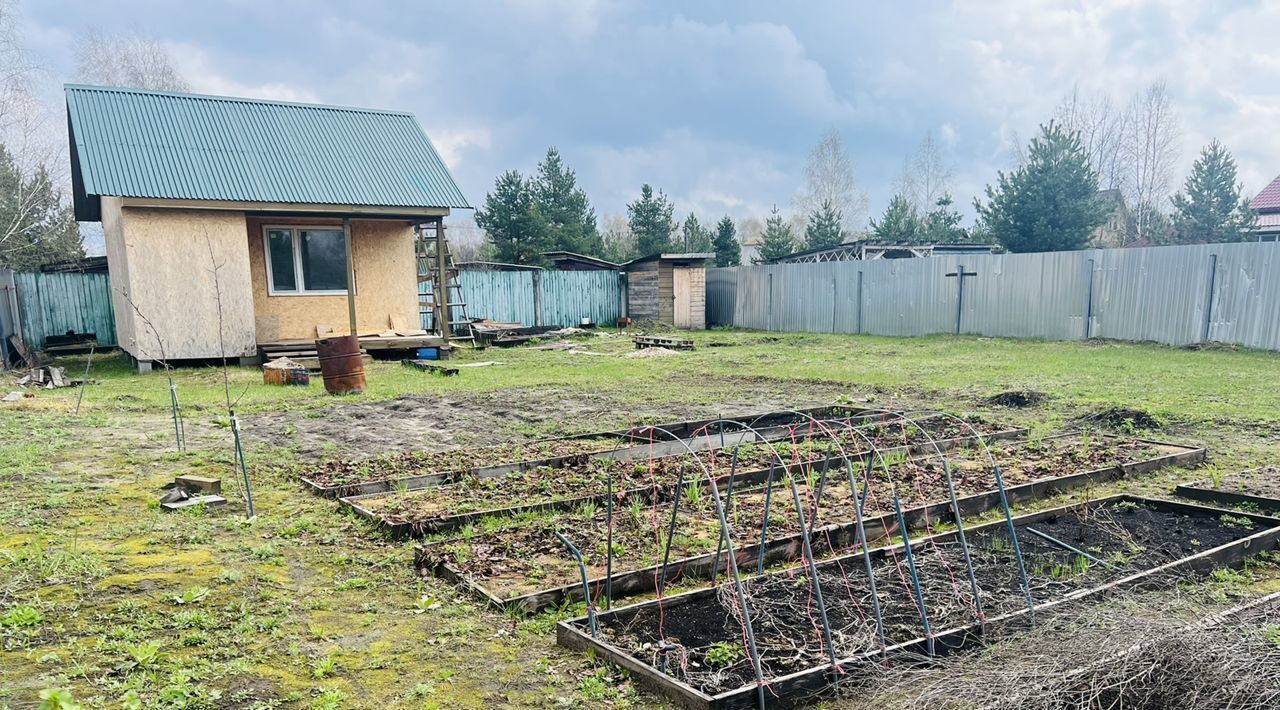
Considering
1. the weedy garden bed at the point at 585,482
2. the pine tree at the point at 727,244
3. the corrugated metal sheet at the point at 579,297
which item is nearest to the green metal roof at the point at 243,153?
the corrugated metal sheet at the point at 579,297

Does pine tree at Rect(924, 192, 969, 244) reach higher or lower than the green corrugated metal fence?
higher

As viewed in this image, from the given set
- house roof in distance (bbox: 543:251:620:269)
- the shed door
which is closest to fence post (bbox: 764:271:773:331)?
the shed door

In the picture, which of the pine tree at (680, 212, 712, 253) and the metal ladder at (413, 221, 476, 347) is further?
the pine tree at (680, 212, 712, 253)

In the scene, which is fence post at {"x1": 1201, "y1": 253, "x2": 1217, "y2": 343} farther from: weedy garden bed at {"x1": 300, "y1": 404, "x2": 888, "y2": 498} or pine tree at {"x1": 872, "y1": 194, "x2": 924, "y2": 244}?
pine tree at {"x1": 872, "y1": 194, "x2": 924, "y2": 244}

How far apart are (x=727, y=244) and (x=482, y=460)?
87.4 ft

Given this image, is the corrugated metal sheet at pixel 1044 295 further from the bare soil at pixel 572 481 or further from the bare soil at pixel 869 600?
the bare soil at pixel 869 600

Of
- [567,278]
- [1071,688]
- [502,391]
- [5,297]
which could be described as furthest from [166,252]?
[1071,688]

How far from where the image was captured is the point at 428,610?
3736 millimetres

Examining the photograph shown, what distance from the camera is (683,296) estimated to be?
Answer: 2408cm

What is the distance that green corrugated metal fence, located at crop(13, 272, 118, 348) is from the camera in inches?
690

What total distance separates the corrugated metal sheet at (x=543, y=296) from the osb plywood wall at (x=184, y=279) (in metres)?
8.12

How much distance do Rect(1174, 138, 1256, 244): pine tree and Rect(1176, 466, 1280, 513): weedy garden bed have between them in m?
28.2

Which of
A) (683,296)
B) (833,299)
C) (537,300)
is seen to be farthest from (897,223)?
(537,300)

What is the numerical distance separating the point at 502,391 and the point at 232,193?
286 inches
